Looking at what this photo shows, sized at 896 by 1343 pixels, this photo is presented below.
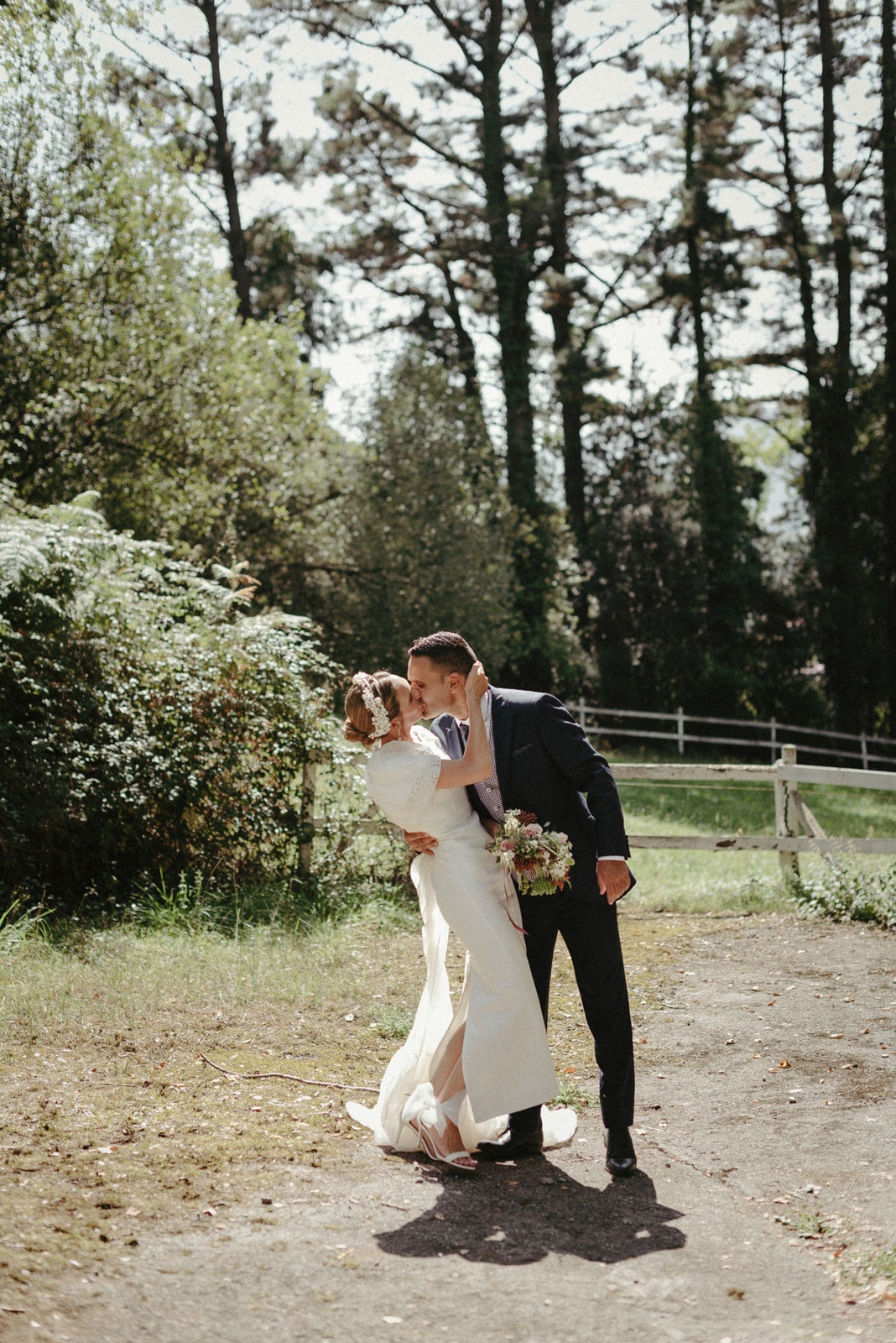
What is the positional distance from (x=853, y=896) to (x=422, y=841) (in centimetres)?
603

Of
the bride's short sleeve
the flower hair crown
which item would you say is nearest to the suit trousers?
the bride's short sleeve

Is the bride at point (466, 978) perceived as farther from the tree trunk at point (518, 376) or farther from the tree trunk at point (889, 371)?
the tree trunk at point (889, 371)

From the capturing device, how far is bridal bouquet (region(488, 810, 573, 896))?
14.9ft

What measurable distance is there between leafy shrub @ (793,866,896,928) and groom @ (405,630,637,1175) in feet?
17.8

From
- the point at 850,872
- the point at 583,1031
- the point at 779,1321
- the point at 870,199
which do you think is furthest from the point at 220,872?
the point at 870,199

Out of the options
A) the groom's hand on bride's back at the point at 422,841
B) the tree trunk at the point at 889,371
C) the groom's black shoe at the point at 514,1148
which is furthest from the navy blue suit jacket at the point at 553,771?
the tree trunk at the point at 889,371

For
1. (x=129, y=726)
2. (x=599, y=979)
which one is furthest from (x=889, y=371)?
(x=599, y=979)

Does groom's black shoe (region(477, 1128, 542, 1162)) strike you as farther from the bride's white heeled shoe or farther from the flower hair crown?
the flower hair crown

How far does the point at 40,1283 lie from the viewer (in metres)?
3.51

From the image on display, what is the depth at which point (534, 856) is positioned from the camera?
14.9ft

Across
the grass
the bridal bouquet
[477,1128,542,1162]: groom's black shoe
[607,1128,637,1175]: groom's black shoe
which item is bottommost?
the grass

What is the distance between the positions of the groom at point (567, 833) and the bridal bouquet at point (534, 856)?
6.0 inches

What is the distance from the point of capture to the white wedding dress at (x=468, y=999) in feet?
15.3

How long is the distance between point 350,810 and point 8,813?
267 cm
